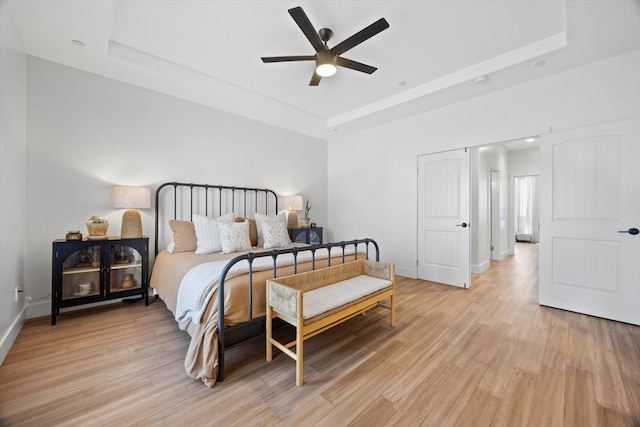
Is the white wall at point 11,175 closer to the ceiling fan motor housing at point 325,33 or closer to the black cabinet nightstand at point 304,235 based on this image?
the ceiling fan motor housing at point 325,33

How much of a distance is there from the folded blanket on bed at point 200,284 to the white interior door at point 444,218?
110 inches

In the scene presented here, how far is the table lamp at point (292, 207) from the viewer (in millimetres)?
4762

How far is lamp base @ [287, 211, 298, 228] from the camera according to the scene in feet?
16.2

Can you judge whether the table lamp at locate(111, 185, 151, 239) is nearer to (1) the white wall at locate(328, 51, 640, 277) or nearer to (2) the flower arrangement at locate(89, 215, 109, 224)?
(2) the flower arrangement at locate(89, 215, 109, 224)

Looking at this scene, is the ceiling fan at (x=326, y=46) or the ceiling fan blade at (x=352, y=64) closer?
the ceiling fan at (x=326, y=46)

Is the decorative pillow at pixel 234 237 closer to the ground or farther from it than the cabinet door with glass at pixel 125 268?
farther from it

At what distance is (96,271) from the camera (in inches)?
112

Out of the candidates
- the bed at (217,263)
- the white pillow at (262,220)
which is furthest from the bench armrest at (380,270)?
the white pillow at (262,220)

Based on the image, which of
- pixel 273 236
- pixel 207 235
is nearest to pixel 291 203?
pixel 273 236

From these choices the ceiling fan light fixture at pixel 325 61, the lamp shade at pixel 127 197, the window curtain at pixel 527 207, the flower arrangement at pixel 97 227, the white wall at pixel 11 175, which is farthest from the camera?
the window curtain at pixel 527 207

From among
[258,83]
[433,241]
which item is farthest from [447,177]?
[258,83]

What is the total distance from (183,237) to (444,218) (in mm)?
3843

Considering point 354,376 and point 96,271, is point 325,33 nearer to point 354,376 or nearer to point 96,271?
point 354,376

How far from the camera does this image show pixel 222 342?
1807 mm
